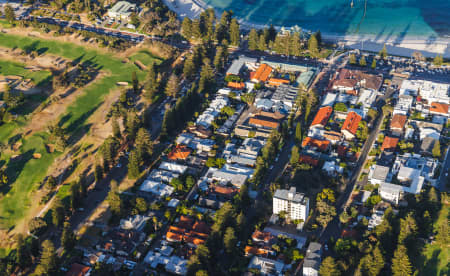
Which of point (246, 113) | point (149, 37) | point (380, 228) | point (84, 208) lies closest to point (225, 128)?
point (246, 113)

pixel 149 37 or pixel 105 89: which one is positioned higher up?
pixel 149 37

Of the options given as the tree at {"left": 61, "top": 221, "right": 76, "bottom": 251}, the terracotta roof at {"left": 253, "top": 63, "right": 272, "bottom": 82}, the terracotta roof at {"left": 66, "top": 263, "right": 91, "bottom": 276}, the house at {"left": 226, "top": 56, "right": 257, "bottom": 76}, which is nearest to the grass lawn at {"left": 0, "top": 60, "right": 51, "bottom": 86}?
the house at {"left": 226, "top": 56, "right": 257, "bottom": 76}

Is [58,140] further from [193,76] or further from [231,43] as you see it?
[231,43]

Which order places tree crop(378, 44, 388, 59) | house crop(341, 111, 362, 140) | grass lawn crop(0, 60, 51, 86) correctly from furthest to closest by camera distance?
1. tree crop(378, 44, 388, 59)
2. grass lawn crop(0, 60, 51, 86)
3. house crop(341, 111, 362, 140)

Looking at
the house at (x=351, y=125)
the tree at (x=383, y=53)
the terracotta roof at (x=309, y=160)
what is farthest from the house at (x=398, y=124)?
the tree at (x=383, y=53)

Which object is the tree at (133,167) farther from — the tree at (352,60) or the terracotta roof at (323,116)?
the tree at (352,60)

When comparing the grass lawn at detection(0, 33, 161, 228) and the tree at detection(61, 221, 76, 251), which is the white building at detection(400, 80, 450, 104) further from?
the tree at detection(61, 221, 76, 251)
